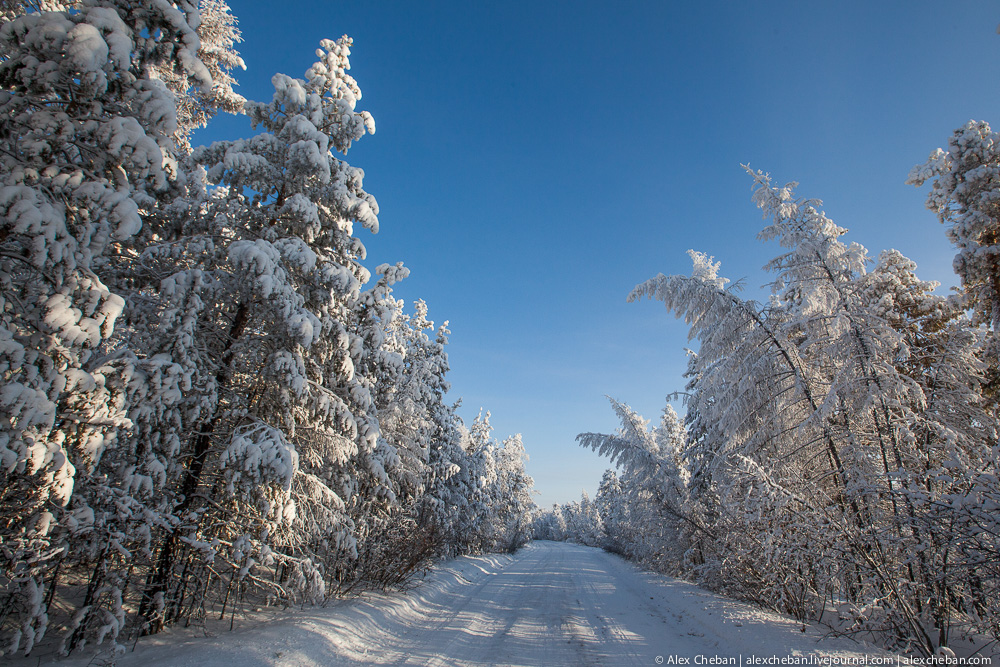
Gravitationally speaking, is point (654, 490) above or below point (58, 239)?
below

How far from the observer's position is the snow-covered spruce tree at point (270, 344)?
6.40 metres

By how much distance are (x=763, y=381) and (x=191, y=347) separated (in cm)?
1064

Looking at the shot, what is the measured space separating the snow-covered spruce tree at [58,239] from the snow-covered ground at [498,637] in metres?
1.73

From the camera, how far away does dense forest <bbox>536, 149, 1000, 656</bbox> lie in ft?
18.0

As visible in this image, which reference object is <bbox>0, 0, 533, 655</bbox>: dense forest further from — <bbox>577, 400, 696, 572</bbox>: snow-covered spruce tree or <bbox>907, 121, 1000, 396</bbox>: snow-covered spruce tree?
<bbox>907, 121, 1000, 396</bbox>: snow-covered spruce tree

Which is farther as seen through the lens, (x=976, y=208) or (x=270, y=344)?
(x=976, y=208)

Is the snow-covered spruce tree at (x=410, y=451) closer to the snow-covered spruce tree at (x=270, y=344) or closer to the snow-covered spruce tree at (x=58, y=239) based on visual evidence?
the snow-covered spruce tree at (x=270, y=344)

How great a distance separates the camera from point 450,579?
1501cm

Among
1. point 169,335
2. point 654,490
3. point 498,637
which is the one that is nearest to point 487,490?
point 654,490

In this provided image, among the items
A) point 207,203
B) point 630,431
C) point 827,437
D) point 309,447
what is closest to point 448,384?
A: point 630,431

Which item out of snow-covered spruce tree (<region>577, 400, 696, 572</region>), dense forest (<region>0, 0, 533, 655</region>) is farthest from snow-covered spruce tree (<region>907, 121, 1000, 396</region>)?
dense forest (<region>0, 0, 533, 655</region>)

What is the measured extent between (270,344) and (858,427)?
10973mm

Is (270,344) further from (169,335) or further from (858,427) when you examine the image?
(858,427)

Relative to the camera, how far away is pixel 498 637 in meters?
7.54
